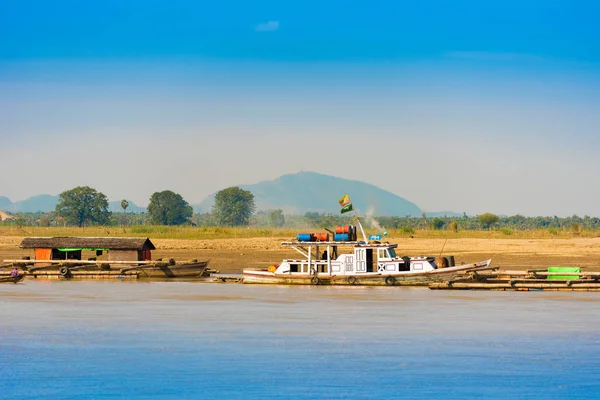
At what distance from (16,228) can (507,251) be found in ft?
208

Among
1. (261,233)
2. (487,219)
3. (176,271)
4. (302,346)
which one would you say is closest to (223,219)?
(487,219)

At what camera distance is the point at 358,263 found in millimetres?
52938

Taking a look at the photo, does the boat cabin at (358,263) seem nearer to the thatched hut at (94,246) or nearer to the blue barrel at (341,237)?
the blue barrel at (341,237)

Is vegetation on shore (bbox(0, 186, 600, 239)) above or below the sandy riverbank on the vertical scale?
above

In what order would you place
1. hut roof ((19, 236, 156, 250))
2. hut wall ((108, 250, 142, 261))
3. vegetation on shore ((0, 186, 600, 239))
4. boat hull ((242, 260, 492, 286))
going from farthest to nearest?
vegetation on shore ((0, 186, 600, 239)) < hut wall ((108, 250, 142, 261)) < hut roof ((19, 236, 156, 250)) < boat hull ((242, 260, 492, 286))

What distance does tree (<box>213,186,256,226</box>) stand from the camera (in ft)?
610

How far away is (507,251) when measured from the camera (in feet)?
242

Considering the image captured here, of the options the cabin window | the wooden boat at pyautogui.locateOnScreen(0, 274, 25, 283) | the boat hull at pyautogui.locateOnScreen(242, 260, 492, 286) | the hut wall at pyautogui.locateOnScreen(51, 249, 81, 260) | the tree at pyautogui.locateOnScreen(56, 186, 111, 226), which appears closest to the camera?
the boat hull at pyautogui.locateOnScreen(242, 260, 492, 286)

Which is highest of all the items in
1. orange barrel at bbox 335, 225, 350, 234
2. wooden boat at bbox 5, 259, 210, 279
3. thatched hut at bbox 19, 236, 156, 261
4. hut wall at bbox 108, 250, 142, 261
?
orange barrel at bbox 335, 225, 350, 234

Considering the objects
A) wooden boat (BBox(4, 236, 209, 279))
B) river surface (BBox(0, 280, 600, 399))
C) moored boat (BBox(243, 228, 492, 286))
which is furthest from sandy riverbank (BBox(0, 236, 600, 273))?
river surface (BBox(0, 280, 600, 399))

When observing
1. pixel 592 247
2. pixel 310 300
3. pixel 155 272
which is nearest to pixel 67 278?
pixel 155 272

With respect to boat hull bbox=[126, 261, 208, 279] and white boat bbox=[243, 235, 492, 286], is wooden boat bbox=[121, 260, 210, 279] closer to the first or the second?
boat hull bbox=[126, 261, 208, 279]

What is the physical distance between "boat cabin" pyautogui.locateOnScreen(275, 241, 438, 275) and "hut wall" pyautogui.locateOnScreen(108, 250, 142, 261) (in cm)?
1285

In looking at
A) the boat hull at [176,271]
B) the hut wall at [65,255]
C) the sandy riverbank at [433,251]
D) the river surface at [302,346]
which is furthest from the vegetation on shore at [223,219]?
the river surface at [302,346]
